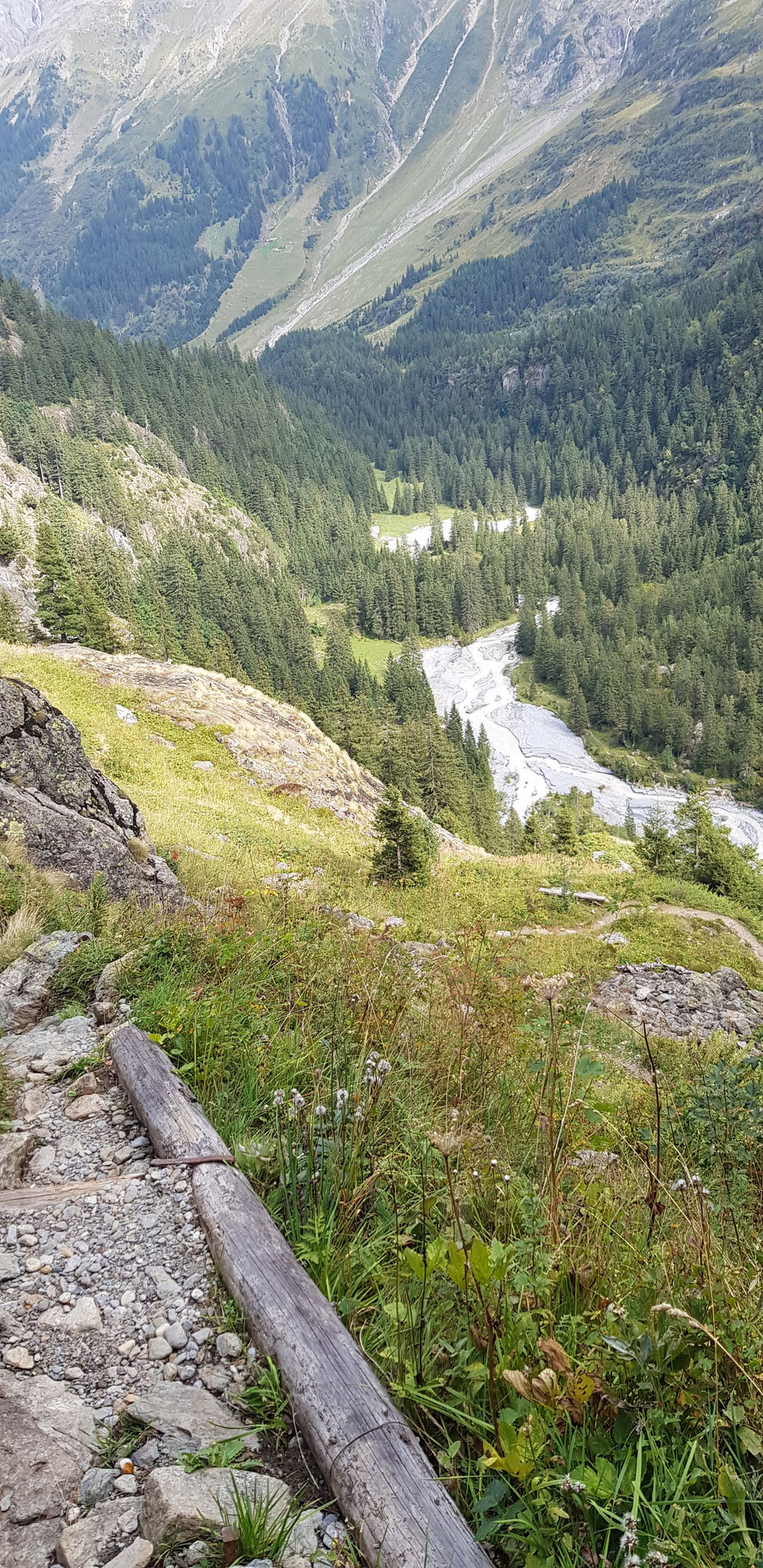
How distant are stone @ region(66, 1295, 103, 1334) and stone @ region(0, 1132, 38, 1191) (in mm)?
1012

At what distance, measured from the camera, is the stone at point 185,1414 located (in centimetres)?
261

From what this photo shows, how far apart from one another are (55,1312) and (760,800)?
93599mm

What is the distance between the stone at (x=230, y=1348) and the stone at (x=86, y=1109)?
191 centimetres

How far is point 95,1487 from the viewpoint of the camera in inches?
94.0

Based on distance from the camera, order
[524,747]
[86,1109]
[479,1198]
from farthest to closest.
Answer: [524,747] → [86,1109] → [479,1198]

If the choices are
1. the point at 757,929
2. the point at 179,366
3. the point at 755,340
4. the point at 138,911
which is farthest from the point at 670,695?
the point at 755,340

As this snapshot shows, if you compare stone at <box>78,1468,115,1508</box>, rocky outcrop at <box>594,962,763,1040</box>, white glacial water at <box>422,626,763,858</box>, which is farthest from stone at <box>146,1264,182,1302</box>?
white glacial water at <box>422,626,763,858</box>

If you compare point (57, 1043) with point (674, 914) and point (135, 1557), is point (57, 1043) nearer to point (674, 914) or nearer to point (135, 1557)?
point (135, 1557)

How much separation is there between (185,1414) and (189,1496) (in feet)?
1.34

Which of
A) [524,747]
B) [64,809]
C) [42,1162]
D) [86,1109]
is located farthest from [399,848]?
[524,747]

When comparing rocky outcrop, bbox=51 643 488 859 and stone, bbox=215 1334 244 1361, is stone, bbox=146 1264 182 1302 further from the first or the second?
rocky outcrop, bbox=51 643 488 859

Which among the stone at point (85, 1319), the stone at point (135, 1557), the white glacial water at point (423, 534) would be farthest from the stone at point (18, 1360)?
the white glacial water at point (423, 534)

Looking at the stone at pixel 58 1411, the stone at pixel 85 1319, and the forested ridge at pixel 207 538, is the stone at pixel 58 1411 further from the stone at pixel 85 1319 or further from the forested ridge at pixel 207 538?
the forested ridge at pixel 207 538

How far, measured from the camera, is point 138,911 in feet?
25.9
